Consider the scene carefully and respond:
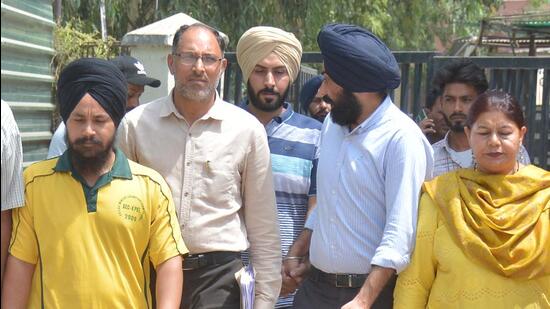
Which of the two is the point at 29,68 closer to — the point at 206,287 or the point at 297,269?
the point at 206,287

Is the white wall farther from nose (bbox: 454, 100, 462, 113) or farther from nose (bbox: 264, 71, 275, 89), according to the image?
nose (bbox: 454, 100, 462, 113)

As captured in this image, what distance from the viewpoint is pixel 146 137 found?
3520mm

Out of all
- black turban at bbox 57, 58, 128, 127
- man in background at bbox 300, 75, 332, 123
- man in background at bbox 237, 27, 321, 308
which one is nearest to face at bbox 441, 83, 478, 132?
man in background at bbox 237, 27, 321, 308

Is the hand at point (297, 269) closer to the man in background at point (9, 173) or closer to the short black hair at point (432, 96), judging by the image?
the short black hair at point (432, 96)

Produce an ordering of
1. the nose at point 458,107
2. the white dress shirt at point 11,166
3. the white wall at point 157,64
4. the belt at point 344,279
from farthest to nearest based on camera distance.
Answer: the white wall at point 157,64 < the nose at point 458,107 < the belt at point 344,279 < the white dress shirt at point 11,166

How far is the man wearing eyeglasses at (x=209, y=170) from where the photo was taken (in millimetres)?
3459

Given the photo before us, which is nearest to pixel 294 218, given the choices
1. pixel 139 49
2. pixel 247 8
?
pixel 139 49

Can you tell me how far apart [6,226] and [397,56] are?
2540 millimetres

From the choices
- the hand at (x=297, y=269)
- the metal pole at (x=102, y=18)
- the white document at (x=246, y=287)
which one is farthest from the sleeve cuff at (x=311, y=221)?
the metal pole at (x=102, y=18)

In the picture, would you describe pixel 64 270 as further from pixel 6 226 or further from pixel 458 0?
pixel 458 0

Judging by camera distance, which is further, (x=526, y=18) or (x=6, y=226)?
(x=526, y=18)

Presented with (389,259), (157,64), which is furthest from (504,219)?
(157,64)

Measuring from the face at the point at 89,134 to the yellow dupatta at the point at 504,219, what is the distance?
1.28 m

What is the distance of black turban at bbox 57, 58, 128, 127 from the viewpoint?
3.08 meters
